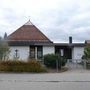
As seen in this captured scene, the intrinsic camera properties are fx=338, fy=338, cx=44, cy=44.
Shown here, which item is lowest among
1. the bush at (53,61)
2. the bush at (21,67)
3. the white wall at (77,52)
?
the bush at (21,67)

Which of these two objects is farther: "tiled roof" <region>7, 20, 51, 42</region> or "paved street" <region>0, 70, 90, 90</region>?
"tiled roof" <region>7, 20, 51, 42</region>

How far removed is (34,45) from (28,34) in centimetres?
467

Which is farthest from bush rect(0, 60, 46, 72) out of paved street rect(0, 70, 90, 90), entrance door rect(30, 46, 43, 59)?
entrance door rect(30, 46, 43, 59)

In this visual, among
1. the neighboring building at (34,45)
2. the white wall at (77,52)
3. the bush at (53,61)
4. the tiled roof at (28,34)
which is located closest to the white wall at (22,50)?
the neighboring building at (34,45)

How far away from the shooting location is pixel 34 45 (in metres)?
54.9

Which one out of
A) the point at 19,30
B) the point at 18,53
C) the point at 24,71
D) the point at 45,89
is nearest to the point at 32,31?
the point at 19,30

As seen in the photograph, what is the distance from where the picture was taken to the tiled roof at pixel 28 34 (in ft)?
189

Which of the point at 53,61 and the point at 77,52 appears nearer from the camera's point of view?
the point at 53,61

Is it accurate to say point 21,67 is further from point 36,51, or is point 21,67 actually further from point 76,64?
point 36,51

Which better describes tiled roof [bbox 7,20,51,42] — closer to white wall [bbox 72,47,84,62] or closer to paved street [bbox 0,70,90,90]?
white wall [bbox 72,47,84,62]

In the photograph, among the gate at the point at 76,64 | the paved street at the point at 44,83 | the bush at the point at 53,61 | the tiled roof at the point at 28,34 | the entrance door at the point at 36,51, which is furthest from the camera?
the tiled roof at the point at 28,34

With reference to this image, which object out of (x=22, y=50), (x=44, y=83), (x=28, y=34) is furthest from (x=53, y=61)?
(x=28, y=34)

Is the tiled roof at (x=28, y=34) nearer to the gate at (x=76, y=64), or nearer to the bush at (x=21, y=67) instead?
the gate at (x=76, y=64)

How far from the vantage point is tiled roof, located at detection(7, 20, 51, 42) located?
2263 inches
